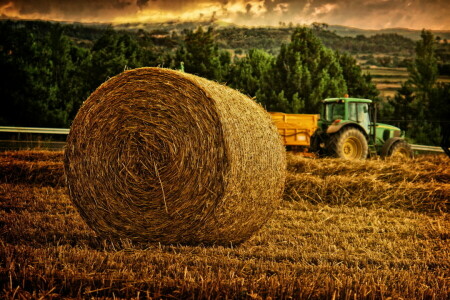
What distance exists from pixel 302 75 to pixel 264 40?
1862cm

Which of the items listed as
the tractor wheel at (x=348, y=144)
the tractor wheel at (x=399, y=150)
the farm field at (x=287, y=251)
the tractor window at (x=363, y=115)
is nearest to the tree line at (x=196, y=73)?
the tractor wheel at (x=399, y=150)

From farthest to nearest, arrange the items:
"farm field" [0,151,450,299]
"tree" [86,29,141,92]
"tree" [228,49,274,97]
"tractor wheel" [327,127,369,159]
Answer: "tree" [228,49,274,97], "tree" [86,29,141,92], "tractor wheel" [327,127,369,159], "farm field" [0,151,450,299]

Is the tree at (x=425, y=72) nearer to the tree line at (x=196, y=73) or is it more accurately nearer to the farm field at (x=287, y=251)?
the tree line at (x=196, y=73)

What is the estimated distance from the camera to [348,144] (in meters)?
13.9

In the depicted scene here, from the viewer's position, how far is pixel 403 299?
A: 12.1 ft

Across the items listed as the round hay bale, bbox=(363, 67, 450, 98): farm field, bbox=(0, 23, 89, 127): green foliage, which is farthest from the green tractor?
bbox=(363, 67, 450, 98): farm field

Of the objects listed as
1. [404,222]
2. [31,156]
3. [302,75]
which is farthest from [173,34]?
[404,222]

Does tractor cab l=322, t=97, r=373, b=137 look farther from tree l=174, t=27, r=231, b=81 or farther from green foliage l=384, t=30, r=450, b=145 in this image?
green foliage l=384, t=30, r=450, b=145

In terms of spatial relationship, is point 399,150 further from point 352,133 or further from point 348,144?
point 352,133

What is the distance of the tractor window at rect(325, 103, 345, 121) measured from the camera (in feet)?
48.4

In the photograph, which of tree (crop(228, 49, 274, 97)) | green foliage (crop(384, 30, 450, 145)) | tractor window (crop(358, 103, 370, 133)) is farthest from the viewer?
green foliage (crop(384, 30, 450, 145))

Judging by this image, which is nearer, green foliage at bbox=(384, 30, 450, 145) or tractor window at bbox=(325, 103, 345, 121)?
tractor window at bbox=(325, 103, 345, 121)

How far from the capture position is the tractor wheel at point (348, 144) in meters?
13.3

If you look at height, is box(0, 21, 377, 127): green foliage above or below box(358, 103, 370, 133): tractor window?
above
